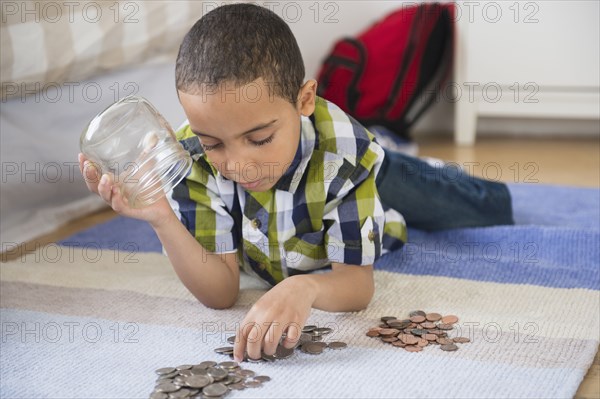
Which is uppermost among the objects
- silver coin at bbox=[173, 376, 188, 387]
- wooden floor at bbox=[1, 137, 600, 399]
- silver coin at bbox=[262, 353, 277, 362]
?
silver coin at bbox=[173, 376, 188, 387]

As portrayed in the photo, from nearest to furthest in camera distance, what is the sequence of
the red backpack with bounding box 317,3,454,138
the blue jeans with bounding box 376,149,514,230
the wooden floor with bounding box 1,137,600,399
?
the blue jeans with bounding box 376,149,514,230
the wooden floor with bounding box 1,137,600,399
the red backpack with bounding box 317,3,454,138

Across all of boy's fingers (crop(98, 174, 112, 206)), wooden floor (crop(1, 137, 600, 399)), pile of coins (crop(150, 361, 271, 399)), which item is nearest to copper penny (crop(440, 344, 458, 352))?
pile of coins (crop(150, 361, 271, 399))

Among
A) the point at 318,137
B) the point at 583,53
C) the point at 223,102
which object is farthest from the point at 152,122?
the point at 583,53

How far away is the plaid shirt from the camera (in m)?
1.13

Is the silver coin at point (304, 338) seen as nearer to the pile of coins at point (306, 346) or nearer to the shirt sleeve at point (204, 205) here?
the pile of coins at point (306, 346)

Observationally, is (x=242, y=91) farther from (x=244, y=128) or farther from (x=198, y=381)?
(x=198, y=381)

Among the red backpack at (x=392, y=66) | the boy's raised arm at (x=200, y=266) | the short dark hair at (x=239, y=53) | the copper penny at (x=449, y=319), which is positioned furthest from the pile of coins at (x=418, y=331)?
the red backpack at (x=392, y=66)

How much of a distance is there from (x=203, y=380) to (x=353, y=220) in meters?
0.32

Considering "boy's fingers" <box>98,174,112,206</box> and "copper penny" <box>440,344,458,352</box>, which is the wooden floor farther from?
"copper penny" <box>440,344,458,352</box>

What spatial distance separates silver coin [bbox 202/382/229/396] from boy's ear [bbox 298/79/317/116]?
0.35m

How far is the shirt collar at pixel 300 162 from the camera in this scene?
3.66ft

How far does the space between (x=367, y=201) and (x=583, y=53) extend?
1408mm

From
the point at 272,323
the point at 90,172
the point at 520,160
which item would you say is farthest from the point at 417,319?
the point at 520,160

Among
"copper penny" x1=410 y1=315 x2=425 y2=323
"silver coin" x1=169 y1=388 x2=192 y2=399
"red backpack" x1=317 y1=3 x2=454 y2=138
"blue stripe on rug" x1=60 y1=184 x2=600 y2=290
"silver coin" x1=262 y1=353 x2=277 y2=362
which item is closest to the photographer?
"silver coin" x1=169 y1=388 x2=192 y2=399
